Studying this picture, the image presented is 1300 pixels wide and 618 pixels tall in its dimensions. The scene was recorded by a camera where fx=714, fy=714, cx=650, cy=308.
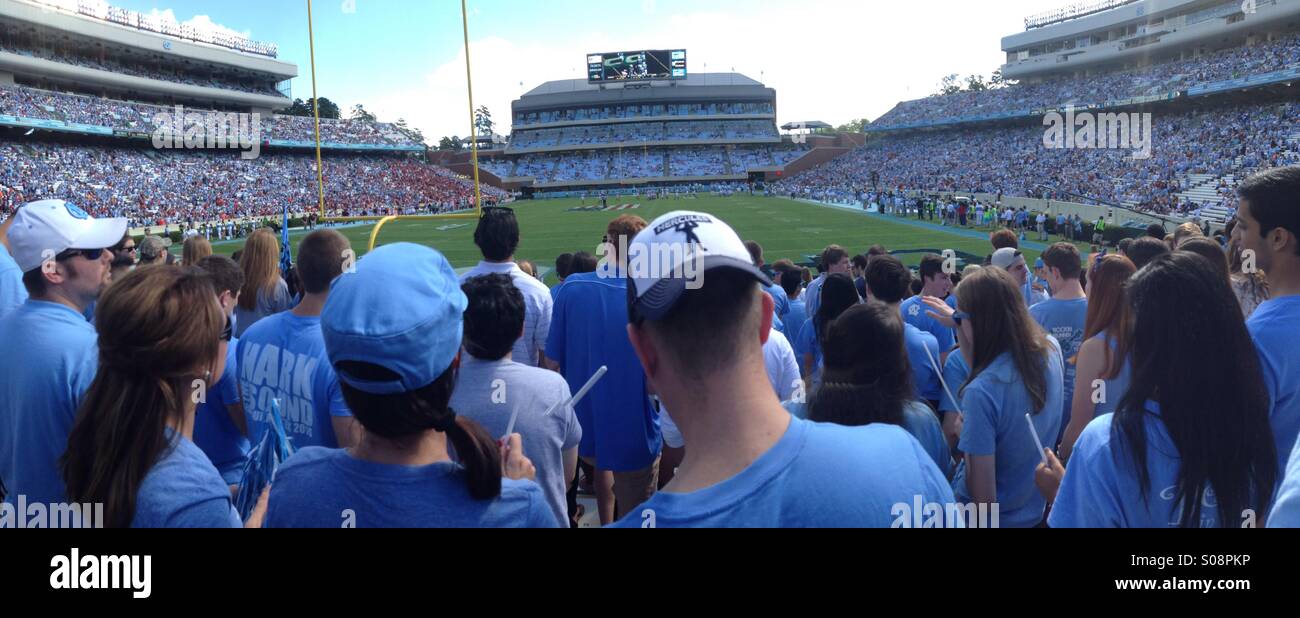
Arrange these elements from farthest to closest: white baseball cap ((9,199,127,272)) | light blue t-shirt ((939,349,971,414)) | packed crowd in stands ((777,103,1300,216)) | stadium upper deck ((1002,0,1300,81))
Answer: stadium upper deck ((1002,0,1300,81)) → packed crowd in stands ((777,103,1300,216)) → light blue t-shirt ((939,349,971,414)) → white baseball cap ((9,199,127,272))

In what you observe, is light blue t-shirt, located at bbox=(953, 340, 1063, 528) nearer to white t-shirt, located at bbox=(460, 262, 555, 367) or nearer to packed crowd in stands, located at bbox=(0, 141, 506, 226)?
white t-shirt, located at bbox=(460, 262, 555, 367)

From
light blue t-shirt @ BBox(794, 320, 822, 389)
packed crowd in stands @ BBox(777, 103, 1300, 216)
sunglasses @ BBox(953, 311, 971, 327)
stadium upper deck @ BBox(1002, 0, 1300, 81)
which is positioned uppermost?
stadium upper deck @ BBox(1002, 0, 1300, 81)

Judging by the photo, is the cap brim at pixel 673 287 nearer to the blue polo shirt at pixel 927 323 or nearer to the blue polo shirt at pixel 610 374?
the blue polo shirt at pixel 610 374

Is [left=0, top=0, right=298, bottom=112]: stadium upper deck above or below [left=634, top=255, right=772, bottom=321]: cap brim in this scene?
above

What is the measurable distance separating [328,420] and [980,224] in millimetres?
35491

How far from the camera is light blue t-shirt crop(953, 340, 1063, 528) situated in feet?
9.95

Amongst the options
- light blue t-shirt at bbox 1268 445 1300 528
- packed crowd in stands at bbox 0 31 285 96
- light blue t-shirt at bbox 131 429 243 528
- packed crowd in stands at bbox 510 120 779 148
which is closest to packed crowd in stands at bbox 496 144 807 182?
packed crowd in stands at bbox 510 120 779 148

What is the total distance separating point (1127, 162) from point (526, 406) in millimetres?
50854

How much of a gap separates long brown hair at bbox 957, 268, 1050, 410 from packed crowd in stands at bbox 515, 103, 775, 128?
327 feet

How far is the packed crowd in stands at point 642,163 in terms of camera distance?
309 ft

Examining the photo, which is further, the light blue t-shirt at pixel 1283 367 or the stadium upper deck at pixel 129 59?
the stadium upper deck at pixel 129 59

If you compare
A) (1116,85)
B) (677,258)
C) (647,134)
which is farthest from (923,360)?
(647,134)

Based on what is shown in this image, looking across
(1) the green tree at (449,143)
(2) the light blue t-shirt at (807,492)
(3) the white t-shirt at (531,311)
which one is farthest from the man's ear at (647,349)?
(1) the green tree at (449,143)

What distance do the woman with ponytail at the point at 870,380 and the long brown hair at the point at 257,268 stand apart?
422 centimetres
